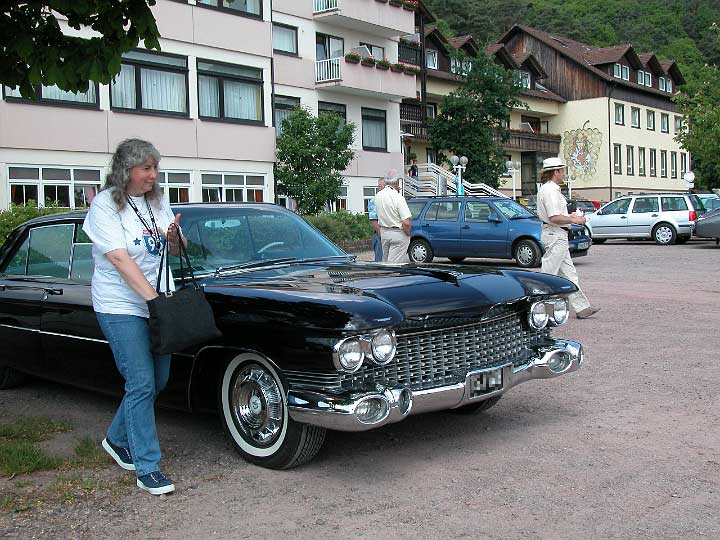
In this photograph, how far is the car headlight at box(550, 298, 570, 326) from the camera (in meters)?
5.63

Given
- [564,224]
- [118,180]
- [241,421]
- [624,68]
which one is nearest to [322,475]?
[241,421]

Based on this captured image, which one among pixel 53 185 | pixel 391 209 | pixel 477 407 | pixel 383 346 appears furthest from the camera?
pixel 53 185

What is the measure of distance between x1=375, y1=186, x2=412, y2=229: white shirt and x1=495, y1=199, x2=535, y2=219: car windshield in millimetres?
8601

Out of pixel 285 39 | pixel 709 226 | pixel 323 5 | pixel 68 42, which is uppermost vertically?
pixel 323 5

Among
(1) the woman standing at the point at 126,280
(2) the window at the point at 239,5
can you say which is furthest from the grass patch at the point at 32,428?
(2) the window at the point at 239,5

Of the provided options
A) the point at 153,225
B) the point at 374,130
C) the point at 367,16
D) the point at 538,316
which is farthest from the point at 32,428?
the point at 374,130

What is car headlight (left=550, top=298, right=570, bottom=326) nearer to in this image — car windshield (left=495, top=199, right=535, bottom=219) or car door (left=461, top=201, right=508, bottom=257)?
car door (left=461, top=201, right=508, bottom=257)

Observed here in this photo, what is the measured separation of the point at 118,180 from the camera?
4562 millimetres

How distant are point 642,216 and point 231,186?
13081 millimetres

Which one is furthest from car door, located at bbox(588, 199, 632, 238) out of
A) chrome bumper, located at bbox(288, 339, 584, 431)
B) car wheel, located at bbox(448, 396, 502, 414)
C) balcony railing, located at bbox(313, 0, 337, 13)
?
chrome bumper, located at bbox(288, 339, 584, 431)

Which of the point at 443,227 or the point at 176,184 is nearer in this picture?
the point at 443,227

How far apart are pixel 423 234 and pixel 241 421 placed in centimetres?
1585

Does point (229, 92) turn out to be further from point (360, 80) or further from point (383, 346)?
point (383, 346)

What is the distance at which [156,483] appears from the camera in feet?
14.8
